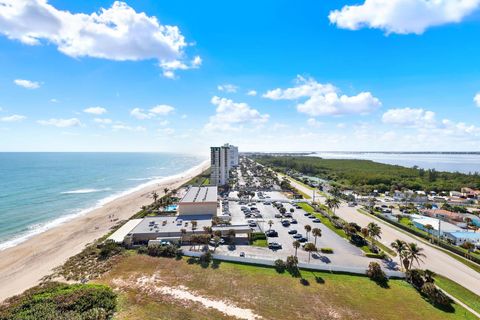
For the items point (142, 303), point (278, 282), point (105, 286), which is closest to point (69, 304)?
point (105, 286)

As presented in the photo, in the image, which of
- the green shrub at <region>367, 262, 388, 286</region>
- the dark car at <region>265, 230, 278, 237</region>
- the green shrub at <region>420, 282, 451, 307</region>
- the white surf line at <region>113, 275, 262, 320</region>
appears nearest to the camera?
the white surf line at <region>113, 275, 262, 320</region>

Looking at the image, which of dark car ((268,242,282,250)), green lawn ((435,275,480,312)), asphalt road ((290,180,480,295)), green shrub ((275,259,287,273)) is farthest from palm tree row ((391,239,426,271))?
dark car ((268,242,282,250))

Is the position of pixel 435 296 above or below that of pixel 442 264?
above

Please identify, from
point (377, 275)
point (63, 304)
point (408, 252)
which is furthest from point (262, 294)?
point (63, 304)

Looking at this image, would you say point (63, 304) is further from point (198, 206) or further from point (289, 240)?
point (289, 240)

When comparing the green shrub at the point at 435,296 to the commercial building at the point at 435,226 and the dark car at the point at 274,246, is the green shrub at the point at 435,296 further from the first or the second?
the commercial building at the point at 435,226

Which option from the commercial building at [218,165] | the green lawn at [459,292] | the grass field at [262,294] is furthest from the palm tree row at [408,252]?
the commercial building at [218,165]

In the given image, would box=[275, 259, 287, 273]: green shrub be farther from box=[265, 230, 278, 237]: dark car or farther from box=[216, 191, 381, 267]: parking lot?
box=[265, 230, 278, 237]: dark car
